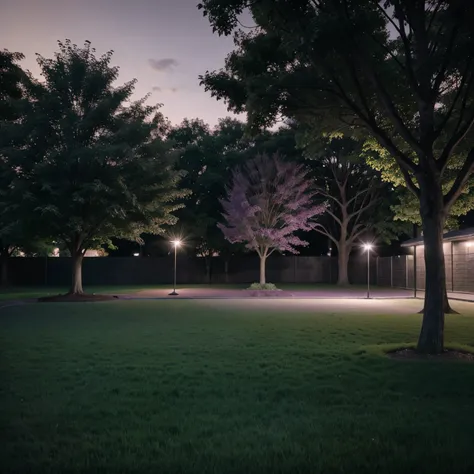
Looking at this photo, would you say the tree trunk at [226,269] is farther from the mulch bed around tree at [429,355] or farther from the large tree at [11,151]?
the mulch bed around tree at [429,355]

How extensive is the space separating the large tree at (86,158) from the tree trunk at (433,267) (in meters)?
14.2

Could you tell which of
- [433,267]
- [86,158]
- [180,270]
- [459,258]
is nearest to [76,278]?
[86,158]

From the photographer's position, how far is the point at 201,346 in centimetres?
950

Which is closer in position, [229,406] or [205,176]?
[229,406]

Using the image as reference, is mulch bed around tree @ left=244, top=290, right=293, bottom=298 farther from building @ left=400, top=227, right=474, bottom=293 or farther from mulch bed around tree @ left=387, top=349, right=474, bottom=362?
mulch bed around tree @ left=387, top=349, right=474, bottom=362

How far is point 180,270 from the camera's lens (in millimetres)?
42469

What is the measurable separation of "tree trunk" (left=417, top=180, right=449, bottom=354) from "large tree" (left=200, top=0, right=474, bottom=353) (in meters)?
0.02

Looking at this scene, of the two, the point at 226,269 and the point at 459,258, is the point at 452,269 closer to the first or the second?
the point at 459,258

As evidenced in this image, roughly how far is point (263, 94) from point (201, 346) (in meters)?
4.86

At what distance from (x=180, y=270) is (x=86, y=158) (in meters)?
22.1

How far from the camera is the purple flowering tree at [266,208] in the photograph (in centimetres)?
2952

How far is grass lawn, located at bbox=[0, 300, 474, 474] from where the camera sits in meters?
4.04

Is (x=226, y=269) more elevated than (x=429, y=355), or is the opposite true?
(x=226, y=269)

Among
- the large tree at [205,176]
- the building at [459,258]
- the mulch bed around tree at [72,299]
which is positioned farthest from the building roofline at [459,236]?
the mulch bed around tree at [72,299]
